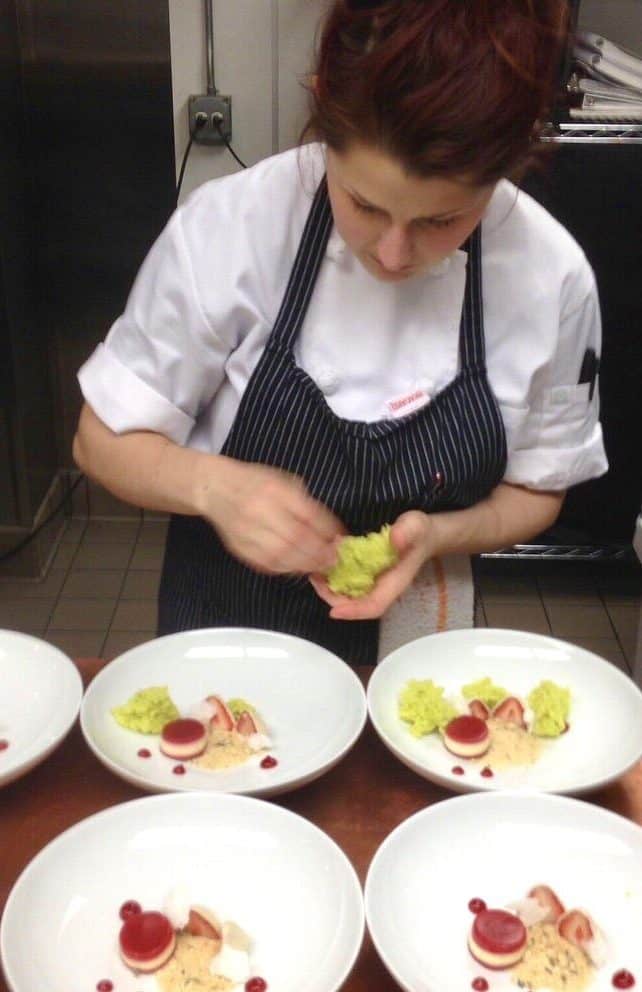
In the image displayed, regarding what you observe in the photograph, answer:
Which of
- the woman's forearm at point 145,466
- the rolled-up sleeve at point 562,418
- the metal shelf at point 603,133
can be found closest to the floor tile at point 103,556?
the metal shelf at point 603,133

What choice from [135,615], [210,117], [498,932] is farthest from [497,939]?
[210,117]

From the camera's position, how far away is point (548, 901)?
101 cm

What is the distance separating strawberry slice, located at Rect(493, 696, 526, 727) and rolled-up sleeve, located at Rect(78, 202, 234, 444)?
0.55 meters

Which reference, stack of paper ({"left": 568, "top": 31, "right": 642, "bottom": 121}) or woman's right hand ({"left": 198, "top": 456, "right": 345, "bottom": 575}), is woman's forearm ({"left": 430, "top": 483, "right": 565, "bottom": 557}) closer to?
woman's right hand ({"left": 198, "top": 456, "right": 345, "bottom": 575})

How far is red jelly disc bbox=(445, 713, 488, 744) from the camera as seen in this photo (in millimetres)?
1161

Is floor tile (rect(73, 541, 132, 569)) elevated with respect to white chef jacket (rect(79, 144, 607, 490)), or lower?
lower

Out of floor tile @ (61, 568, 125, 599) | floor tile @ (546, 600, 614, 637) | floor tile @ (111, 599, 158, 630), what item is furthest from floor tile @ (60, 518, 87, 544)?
floor tile @ (546, 600, 614, 637)

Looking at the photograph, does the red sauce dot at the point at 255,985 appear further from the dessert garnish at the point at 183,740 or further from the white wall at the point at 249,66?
the white wall at the point at 249,66

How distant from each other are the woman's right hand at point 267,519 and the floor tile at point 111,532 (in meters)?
2.25

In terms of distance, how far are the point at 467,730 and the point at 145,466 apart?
516 mm

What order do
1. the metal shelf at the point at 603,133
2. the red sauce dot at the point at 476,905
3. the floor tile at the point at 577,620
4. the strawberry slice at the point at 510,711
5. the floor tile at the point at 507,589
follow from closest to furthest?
the red sauce dot at the point at 476,905
the strawberry slice at the point at 510,711
the metal shelf at the point at 603,133
the floor tile at the point at 577,620
the floor tile at the point at 507,589

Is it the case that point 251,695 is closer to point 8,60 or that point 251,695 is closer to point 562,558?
point 562,558

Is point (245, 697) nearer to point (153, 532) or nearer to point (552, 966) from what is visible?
point (552, 966)

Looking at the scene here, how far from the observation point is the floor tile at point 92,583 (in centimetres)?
310
